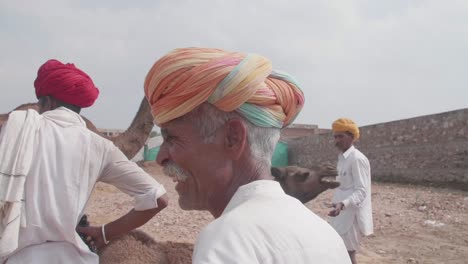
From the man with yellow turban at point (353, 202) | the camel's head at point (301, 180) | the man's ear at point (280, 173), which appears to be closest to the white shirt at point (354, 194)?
the man with yellow turban at point (353, 202)

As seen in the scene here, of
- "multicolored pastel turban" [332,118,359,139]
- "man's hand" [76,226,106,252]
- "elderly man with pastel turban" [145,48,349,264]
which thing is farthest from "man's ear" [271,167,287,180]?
"multicolored pastel turban" [332,118,359,139]

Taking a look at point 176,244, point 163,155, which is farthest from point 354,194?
point 163,155

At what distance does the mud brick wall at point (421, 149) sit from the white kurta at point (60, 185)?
11.7 m

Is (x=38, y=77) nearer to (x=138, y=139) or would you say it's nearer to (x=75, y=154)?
(x=75, y=154)

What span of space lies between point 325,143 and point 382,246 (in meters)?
13.6

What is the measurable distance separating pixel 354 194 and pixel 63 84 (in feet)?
11.3

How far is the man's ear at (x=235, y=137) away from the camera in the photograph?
4.13 ft

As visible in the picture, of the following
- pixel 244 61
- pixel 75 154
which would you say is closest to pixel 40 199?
pixel 75 154

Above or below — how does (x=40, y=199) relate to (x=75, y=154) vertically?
below

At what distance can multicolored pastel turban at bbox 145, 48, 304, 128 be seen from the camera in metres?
1.22

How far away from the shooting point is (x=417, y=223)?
8758 mm

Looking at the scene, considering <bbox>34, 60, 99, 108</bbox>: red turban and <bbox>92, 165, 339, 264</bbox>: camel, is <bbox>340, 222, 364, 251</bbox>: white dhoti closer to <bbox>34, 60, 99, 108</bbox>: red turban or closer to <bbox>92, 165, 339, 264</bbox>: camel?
<bbox>92, 165, 339, 264</bbox>: camel

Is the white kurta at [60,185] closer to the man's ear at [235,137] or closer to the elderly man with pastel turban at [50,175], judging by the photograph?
the elderly man with pastel turban at [50,175]

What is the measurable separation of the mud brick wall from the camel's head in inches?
419
